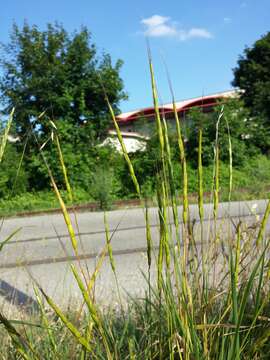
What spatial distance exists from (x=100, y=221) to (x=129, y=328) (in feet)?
19.8

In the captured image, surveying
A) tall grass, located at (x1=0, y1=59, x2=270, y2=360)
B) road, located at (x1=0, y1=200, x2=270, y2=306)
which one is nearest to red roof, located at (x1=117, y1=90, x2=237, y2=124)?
tall grass, located at (x1=0, y1=59, x2=270, y2=360)

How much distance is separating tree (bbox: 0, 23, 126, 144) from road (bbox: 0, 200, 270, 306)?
21.1ft

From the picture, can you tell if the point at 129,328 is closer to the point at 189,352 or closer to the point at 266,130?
the point at 189,352

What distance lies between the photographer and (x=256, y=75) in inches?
907

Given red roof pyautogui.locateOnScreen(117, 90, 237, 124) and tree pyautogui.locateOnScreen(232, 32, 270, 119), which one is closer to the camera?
red roof pyautogui.locateOnScreen(117, 90, 237, 124)

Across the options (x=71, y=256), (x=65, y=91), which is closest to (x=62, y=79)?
(x=65, y=91)

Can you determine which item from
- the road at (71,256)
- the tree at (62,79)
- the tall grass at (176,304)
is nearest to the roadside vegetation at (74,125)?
the tree at (62,79)

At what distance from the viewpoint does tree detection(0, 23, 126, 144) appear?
13.6m

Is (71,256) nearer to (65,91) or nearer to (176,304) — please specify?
(176,304)

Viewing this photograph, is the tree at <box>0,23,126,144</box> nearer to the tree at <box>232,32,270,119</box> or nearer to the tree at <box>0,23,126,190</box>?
the tree at <box>0,23,126,190</box>

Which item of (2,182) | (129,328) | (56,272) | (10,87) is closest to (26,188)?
(2,182)

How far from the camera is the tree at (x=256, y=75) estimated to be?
20719 mm

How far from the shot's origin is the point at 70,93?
1391 cm

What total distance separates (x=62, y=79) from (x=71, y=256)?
33.6 feet
